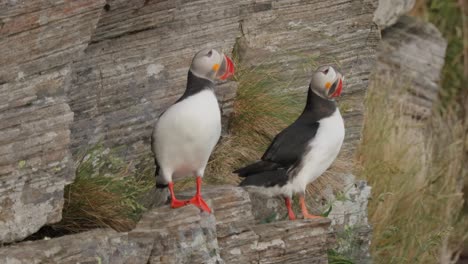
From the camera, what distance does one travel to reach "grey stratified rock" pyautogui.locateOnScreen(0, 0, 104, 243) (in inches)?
318

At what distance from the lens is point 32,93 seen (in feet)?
27.0

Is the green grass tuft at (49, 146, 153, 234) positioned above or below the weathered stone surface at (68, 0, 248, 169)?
below

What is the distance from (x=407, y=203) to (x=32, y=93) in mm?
5163

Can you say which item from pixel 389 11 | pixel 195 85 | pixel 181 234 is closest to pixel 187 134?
pixel 195 85

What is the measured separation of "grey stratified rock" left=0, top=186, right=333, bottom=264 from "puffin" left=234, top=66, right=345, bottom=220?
0.33 m

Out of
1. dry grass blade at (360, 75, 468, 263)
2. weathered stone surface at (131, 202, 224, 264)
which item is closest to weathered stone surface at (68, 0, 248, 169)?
weathered stone surface at (131, 202, 224, 264)

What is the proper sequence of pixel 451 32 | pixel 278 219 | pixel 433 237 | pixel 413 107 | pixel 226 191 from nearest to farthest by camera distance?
pixel 226 191
pixel 278 219
pixel 433 237
pixel 413 107
pixel 451 32

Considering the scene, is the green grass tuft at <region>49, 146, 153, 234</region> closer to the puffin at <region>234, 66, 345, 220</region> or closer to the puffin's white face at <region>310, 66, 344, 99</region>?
the puffin at <region>234, 66, 345, 220</region>

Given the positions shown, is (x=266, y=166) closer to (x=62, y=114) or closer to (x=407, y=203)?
(x=62, y=114)

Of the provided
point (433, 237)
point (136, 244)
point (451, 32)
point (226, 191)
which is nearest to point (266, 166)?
point (226, 191)

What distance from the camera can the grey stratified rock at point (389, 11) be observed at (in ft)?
44.6

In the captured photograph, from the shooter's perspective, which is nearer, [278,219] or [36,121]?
[36,121]

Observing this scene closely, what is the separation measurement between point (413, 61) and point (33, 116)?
685cm

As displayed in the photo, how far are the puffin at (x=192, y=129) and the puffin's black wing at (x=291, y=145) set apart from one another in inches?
26.0
